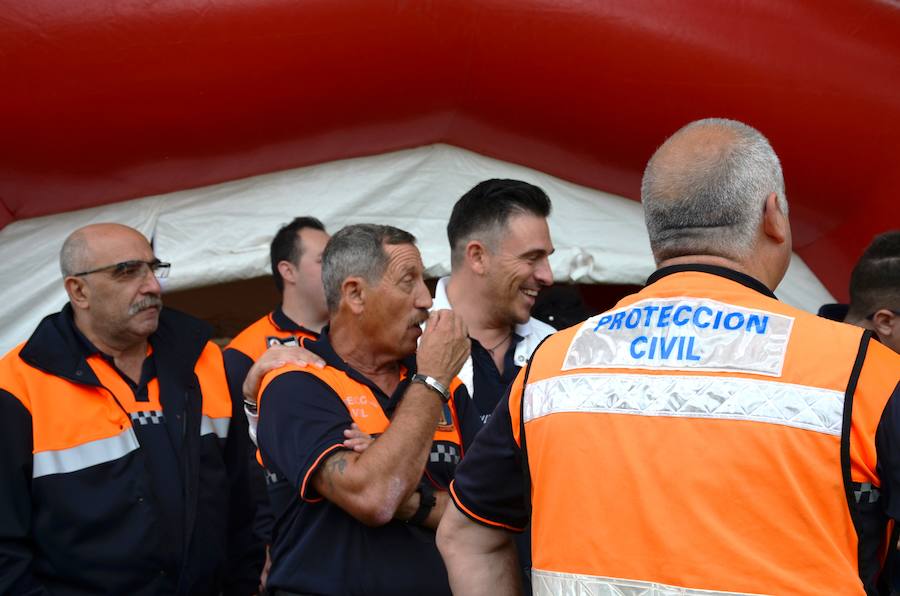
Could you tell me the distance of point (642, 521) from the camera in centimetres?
134

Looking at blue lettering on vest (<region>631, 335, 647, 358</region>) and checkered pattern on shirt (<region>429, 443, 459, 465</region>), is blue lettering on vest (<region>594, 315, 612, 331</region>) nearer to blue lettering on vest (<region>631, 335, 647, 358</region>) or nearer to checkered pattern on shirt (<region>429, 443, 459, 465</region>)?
blue lettering on vest (<region>631, 335, 647, 358</region>)

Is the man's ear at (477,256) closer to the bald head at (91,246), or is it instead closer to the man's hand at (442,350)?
the man's hand at (442,350)

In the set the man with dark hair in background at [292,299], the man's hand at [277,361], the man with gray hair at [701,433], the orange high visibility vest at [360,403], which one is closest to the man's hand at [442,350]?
the orange high visibility vest at [360,403]

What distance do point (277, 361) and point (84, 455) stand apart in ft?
2.02

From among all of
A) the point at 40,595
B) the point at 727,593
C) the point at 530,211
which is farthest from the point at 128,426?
the point at 727,593

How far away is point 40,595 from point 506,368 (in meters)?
1.35

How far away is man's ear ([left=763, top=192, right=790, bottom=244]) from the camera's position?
148 cm

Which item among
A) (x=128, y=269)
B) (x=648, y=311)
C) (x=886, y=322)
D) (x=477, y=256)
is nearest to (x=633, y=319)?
(x=648, y=311)

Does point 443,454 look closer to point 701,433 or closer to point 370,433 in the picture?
point 370,433

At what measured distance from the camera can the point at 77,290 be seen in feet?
9.20

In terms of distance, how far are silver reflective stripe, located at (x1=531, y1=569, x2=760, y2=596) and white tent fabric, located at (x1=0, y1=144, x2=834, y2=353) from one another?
213cm

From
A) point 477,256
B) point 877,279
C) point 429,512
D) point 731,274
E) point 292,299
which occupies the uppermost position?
point 731,274

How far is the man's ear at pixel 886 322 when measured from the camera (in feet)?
8.55

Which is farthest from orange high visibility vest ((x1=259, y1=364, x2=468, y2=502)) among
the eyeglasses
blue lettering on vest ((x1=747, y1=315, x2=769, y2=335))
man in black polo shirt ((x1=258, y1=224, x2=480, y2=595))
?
blue lettering on vest ((x1=747, y1=315, x2=769, y2=335))
